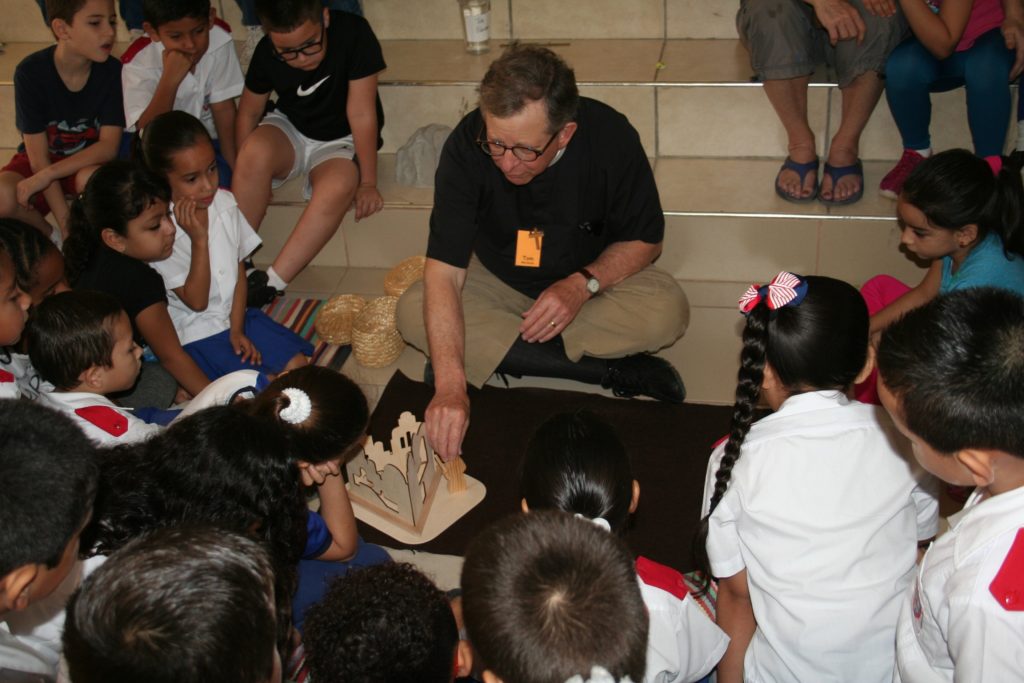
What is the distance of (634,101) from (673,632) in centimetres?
249

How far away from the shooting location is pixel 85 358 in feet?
6.85

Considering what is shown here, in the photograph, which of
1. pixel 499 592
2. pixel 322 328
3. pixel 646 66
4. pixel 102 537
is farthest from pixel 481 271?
pixel 499 592

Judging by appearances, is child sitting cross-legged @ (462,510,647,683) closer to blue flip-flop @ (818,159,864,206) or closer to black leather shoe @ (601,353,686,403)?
black leather shoe @ (601,353,686,403)

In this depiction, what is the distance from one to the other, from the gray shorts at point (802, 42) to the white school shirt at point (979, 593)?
2.19 meters

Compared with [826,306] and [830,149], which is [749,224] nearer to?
[830,149]

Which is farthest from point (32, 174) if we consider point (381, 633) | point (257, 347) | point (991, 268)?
point (991, 268)

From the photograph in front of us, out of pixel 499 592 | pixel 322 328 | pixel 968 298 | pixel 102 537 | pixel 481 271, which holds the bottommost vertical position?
pixel 322 328

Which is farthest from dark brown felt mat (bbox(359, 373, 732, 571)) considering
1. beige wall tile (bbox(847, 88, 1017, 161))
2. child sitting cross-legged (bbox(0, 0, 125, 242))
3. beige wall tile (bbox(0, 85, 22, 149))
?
beige wall tile (bbox(0, 85, 22, 149))

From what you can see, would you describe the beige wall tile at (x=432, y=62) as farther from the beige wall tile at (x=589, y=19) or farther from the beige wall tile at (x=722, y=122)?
the beige wall tile at (x=722, y=122)

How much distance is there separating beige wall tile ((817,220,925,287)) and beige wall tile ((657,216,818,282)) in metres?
0.05

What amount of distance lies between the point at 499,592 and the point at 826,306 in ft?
2.78

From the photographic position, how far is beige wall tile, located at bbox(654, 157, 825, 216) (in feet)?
10.7

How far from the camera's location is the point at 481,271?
9.51 ft

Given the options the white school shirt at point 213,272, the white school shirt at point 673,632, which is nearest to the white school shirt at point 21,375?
the white school shirt at point 213,272
